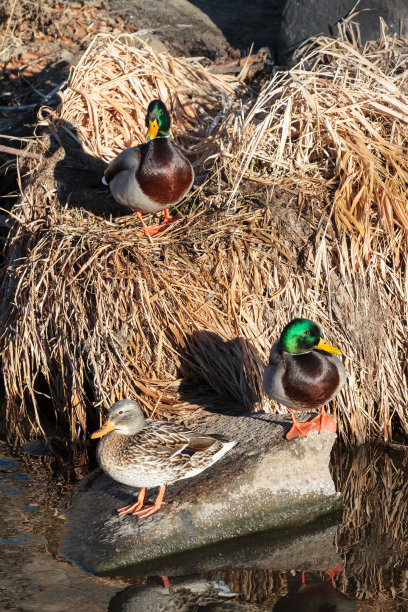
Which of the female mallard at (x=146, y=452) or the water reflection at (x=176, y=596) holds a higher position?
the female mallard at (x=146, y=452)

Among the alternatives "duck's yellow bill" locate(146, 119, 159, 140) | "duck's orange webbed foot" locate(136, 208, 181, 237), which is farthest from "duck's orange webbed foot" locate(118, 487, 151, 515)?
"duck's yellow bill" locate(146, 119, 159, 140)

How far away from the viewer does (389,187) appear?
15.6 ft

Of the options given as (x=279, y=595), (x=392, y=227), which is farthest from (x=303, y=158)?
(x=279, y=595)

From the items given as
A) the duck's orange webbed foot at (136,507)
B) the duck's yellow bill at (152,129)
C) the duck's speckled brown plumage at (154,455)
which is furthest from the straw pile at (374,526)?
the duck's yellow bill at (152,129)

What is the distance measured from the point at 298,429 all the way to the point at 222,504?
0.55m

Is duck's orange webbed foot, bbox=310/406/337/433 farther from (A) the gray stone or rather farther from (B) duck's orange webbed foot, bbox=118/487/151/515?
(B) duck's orange webbed foot, bbox=118/487/151/515

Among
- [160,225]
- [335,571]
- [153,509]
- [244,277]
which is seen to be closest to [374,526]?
[335,571]

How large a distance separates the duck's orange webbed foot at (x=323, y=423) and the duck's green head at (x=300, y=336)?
36 centimetres

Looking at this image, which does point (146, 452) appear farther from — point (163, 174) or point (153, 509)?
point (163, 174)

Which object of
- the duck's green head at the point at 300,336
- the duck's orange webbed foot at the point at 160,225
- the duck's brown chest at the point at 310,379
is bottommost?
the duck's brown chest at the point at 310,379

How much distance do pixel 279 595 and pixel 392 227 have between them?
7.37ft

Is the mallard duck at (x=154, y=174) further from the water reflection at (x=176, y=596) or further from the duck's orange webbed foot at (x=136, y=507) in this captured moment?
the water reflection at (x=176, y=596)

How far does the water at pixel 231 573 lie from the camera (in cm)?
326

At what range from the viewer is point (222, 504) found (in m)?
3.75
